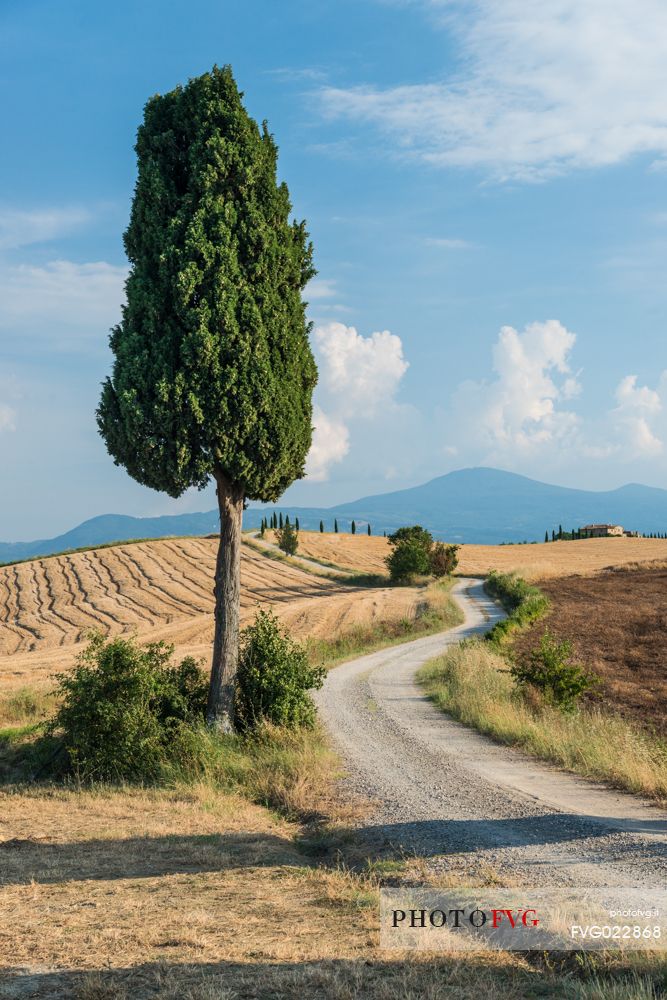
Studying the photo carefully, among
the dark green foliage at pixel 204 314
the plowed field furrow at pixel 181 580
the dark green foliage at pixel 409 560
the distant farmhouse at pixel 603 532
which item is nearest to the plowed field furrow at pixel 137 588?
the plowed field furrow at pixel 181 580

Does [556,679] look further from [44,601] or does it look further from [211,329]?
[44,601]

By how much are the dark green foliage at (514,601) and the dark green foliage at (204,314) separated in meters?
19.5

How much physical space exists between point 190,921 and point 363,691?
57.1 ft

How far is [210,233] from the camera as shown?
16.9 m

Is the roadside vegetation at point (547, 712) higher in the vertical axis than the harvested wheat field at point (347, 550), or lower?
lower

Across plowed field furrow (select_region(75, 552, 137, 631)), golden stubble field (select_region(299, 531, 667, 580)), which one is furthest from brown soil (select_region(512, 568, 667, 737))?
plowed field furrow (select_region(75, 552, 137, 631))

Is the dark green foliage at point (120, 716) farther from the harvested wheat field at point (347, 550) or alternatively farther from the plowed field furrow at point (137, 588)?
the harvested wheat field at point (347, 550)

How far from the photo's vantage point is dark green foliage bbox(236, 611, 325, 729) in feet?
56.9

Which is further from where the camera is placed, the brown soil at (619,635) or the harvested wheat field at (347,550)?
the harvested wheat field at (347,550)

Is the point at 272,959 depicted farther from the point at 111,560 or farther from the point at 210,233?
the point at 111,560

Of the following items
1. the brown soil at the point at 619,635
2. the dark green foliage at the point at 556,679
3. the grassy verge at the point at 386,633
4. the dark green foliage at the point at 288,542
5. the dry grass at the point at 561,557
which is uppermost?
the dark green foliage at the point at 288,542

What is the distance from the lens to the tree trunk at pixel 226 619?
56.6 feet

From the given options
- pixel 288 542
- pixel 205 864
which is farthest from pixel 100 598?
pixel 205 864

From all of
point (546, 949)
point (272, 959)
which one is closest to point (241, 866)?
point (272, 959)
